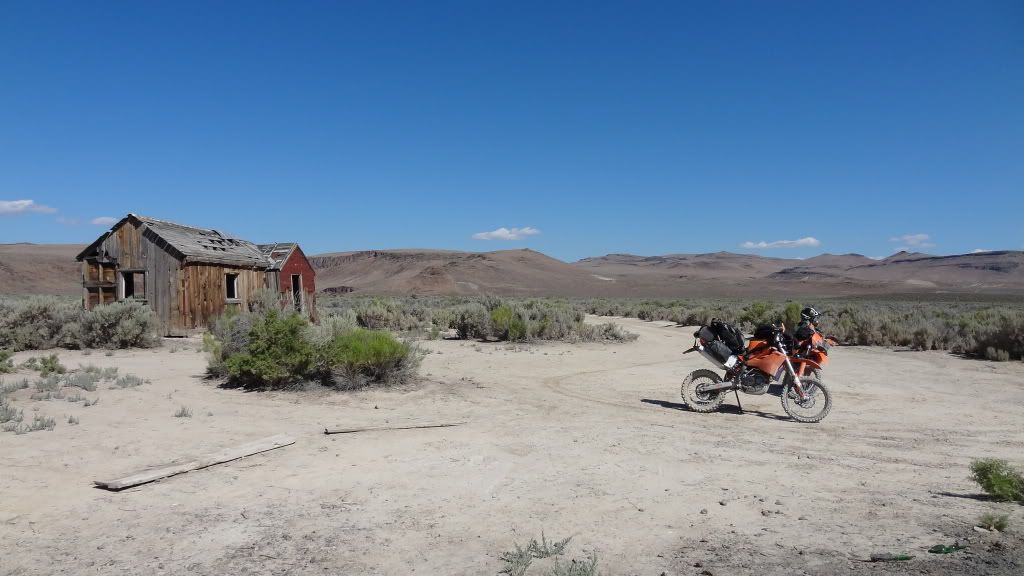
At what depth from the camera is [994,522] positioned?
14.0ft

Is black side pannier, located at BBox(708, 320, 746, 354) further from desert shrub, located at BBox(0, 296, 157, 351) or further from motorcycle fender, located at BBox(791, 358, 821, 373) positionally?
desert shrub, located at BBox(0, 296, 157, 351)

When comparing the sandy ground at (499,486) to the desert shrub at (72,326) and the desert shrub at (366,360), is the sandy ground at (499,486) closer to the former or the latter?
the desert shrub at (366,360)

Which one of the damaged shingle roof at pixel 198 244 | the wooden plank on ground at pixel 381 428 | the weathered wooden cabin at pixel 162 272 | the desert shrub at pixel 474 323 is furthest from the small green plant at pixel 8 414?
the desert shrub at pixel 474 323

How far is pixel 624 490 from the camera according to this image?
5.42 m

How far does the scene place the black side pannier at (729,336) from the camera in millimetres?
8602

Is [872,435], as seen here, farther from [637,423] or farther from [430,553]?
[430,553]

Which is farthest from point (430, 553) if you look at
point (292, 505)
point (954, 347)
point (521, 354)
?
point (954, 347)

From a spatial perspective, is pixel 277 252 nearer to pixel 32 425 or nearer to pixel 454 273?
pixel 32 425

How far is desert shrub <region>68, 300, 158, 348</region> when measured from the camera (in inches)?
630

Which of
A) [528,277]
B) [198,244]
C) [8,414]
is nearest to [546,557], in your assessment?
[8,414]

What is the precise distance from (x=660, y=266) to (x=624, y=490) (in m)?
178

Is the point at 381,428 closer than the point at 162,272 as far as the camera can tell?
Yes

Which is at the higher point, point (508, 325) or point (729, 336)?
point (508, 325)

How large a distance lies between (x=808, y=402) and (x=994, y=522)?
3.93m
